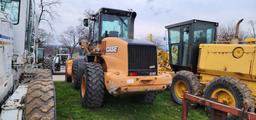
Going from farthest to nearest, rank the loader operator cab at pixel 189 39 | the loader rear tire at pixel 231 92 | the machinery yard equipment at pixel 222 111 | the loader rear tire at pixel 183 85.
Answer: the loader operator cab at pixel 189 39 < the loader rear tire at pixel 183 85 < the loader rear tire at pixel 231 92 < the machinery yard equipment at pixel 222 111

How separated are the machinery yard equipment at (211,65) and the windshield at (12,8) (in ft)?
13.4

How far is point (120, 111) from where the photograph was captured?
7.45 meters

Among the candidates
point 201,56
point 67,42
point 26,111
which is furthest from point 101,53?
point 67,42

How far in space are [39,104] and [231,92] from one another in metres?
4.78

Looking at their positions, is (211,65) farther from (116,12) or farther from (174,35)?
(116,12)

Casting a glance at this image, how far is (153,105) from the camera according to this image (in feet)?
27.2

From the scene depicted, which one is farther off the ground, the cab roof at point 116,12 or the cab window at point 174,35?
the cab roof at point 116,12

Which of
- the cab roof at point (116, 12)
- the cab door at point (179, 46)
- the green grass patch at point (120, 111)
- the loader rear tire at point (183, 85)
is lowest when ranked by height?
the green grass patch at point (120, 111)

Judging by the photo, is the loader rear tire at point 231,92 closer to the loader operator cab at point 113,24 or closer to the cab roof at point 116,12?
the loader operator cab at point 113,24

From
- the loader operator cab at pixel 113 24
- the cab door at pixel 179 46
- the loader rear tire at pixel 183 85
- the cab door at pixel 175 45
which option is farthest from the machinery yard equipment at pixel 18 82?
the cab door at pixel 175 45

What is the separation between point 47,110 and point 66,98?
503 cm

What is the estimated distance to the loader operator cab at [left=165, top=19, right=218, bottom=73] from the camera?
9.45m

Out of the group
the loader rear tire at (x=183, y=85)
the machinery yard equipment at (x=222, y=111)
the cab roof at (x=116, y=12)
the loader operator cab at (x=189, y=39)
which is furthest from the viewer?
the loader operator cab at (x=189, y=39)

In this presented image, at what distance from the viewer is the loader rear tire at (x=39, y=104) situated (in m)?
3.58
